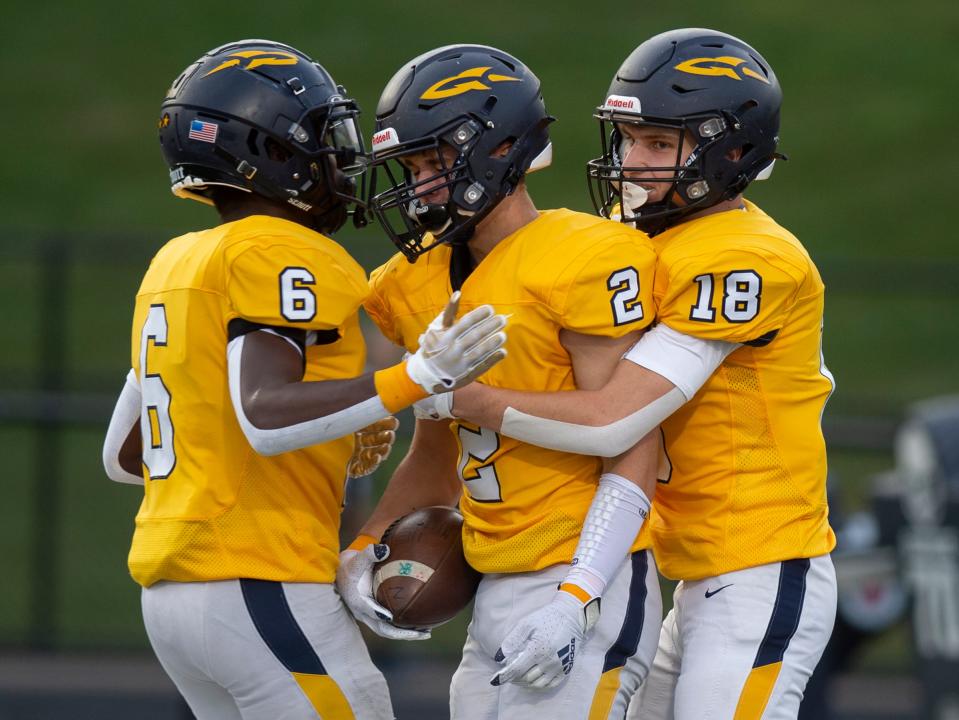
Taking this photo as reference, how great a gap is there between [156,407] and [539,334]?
96cm

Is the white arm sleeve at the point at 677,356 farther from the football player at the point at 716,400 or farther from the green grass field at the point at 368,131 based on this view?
the green grass field at the point at 368,131

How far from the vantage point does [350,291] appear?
11.7ft

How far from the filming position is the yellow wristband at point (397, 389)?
3.38 m

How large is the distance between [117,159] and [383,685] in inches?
476

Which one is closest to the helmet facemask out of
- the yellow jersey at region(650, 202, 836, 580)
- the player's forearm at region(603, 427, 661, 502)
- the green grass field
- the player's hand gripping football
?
the yellow jersey at region(650, 202, 836, 580)

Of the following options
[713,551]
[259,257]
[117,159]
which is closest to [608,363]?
[713,551]

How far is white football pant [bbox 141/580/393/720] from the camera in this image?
3.57m

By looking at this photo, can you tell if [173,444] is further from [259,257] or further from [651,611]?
[651,611]

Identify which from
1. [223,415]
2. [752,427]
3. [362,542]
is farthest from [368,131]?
[752,427]

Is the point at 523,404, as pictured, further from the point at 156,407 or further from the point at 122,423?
the point at 122,423

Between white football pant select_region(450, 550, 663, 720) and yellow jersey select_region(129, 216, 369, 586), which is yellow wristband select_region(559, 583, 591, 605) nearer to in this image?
white football pant select_region(450, 550, 663, 720)

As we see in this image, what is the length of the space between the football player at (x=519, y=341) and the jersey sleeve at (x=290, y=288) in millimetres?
210

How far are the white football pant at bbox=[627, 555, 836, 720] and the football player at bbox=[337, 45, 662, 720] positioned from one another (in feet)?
0.39

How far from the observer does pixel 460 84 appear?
12.0 feet
